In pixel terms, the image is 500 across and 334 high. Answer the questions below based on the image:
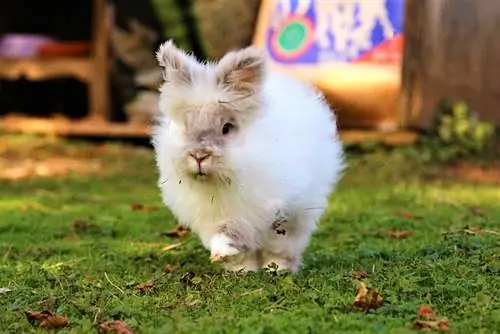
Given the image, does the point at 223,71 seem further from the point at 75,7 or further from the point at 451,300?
the point at 75,7

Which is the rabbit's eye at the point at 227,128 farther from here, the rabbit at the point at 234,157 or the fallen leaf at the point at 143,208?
the fallen leaf at the point at 143,208

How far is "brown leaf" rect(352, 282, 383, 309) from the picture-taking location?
368cm

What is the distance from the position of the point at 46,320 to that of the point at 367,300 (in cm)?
121

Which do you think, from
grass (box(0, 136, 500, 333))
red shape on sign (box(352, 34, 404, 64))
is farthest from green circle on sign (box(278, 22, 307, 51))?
grass (box(0, 136, 500, 333))

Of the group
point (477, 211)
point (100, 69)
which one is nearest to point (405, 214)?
point (477, 211)

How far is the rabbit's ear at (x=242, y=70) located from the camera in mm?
4340

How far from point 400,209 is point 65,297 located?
3596mm

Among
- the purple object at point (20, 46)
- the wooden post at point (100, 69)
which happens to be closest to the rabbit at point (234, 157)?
the wooden post at point (100, 69)

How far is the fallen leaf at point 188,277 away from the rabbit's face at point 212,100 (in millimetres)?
473

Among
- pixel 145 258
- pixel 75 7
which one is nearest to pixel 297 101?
pixel 145 258

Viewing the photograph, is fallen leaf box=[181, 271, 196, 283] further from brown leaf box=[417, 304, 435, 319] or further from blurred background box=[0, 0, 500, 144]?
blurred background box=[0, 0, 500, 144]

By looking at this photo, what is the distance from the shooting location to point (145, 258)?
5102mm

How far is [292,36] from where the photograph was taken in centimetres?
1030

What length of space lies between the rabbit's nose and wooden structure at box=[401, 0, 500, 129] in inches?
247
